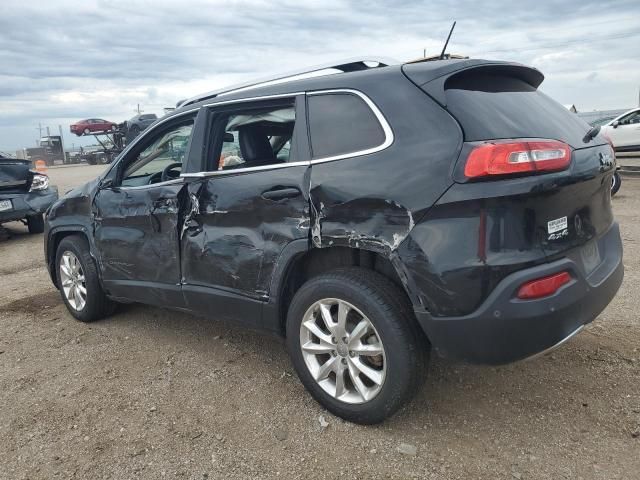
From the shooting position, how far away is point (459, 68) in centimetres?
260

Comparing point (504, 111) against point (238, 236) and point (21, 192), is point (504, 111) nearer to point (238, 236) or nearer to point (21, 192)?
point (238, 236)

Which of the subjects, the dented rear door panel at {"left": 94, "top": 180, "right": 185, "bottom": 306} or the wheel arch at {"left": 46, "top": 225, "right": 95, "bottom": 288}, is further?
the wheel arch at {"left": 46, "top": 225, "right": 95, "bottom": 288}

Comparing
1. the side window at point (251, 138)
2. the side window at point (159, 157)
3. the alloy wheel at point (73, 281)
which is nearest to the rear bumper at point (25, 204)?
the alloy wheel at point (73, 281)

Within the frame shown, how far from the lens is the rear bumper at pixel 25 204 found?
8227 mm

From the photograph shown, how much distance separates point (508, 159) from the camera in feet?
7.44

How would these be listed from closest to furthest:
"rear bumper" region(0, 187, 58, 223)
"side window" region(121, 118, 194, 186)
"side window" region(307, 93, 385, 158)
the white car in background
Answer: "side window" region(307, 93, 385, 158)
"side window" region(121, 118, 194, 186)
"rear bumper" region(0, 187, 58, 223)
the white car in background

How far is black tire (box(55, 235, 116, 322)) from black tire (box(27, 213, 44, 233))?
5.17m

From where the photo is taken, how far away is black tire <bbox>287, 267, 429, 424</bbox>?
2516 millimetres

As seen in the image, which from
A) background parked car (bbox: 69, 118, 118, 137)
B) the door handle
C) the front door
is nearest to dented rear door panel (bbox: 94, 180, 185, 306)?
the front door

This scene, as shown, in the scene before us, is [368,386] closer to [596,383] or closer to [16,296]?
[596,383]

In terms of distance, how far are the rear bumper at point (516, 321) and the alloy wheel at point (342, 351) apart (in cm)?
36

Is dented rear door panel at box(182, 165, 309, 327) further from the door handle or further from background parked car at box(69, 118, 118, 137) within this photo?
background parked car at box(69, 118, 118, 137)

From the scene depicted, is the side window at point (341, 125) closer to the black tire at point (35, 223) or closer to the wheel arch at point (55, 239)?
the wheel arch at point (55, 239)

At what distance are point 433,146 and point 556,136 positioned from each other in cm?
67
